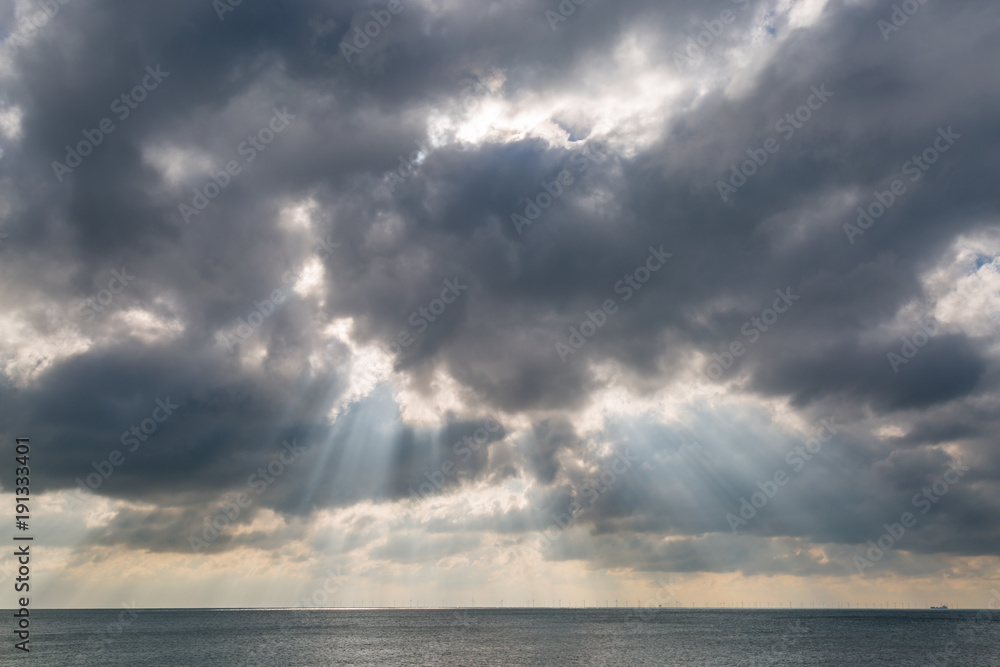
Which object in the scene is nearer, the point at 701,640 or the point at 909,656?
the point at 909,656

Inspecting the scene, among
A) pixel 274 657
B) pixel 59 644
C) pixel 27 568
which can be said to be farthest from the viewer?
pixel 59 644

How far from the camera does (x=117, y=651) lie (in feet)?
538

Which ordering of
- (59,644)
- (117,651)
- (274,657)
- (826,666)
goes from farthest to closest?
1. (59,644)
2. (117,651)
3. (274,657)
4. (826,666)

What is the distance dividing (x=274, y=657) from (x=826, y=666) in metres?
119

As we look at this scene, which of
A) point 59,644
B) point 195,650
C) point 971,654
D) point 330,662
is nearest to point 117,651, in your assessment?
point 195,650

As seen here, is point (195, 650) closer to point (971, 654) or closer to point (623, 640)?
point (623, 640)

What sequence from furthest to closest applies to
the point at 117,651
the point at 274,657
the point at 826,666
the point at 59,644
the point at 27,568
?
1. the point at 59,644
2. the point at 117,651
3. the point at 274,657
4. the point at 826,666
5. the point at 27,568

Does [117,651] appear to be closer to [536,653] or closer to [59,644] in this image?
[59,644]

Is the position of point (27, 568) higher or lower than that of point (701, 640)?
higher

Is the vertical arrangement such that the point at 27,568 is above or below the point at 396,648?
above

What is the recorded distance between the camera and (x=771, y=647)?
173000 millimetres

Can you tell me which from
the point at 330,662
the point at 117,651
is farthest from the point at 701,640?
the point at 117,651

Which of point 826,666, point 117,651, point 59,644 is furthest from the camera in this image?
point 59,644

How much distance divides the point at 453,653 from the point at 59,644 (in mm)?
121482
